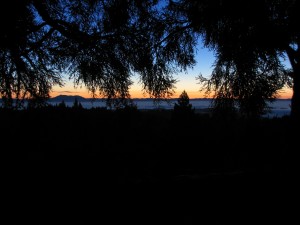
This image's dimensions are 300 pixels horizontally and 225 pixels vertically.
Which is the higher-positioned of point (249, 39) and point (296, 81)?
point (249, 39)

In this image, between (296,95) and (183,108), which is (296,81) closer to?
(296,95)

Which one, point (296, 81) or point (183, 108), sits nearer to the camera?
point (296, 81)

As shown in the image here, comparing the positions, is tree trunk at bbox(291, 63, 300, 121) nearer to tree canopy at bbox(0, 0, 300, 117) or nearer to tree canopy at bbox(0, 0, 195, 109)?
tree canopy at bbox(0, 0, 300, 117)

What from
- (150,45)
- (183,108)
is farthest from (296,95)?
(183,108)

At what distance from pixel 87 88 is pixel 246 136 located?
38.7 feet

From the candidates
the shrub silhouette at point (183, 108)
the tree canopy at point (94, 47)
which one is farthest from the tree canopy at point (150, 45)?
the shrub silhouette at point (183, 108)

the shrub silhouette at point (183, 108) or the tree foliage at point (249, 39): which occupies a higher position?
the tree foliage at point (249, 39)

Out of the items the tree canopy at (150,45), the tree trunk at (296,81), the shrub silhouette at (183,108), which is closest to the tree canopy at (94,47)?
the tree canopy at (150,45)

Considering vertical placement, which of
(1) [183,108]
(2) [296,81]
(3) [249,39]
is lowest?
(1) [183,108]

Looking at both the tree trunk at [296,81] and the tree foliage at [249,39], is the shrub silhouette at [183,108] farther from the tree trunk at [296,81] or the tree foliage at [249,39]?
the tree trunk at [296,81]

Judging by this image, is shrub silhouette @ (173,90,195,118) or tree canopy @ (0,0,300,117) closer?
tree canopy @ (0,0,300,117)

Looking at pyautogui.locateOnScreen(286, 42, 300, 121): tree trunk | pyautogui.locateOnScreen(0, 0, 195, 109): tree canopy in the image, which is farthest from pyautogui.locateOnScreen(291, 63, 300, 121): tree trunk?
pyautogui.locateOnScreen(0, 0, 195, 109): tree canopy

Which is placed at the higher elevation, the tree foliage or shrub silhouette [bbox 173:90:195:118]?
the tree foliage

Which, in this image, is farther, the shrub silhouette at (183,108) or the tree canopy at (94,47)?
the shrub silhouette at (183,108)
